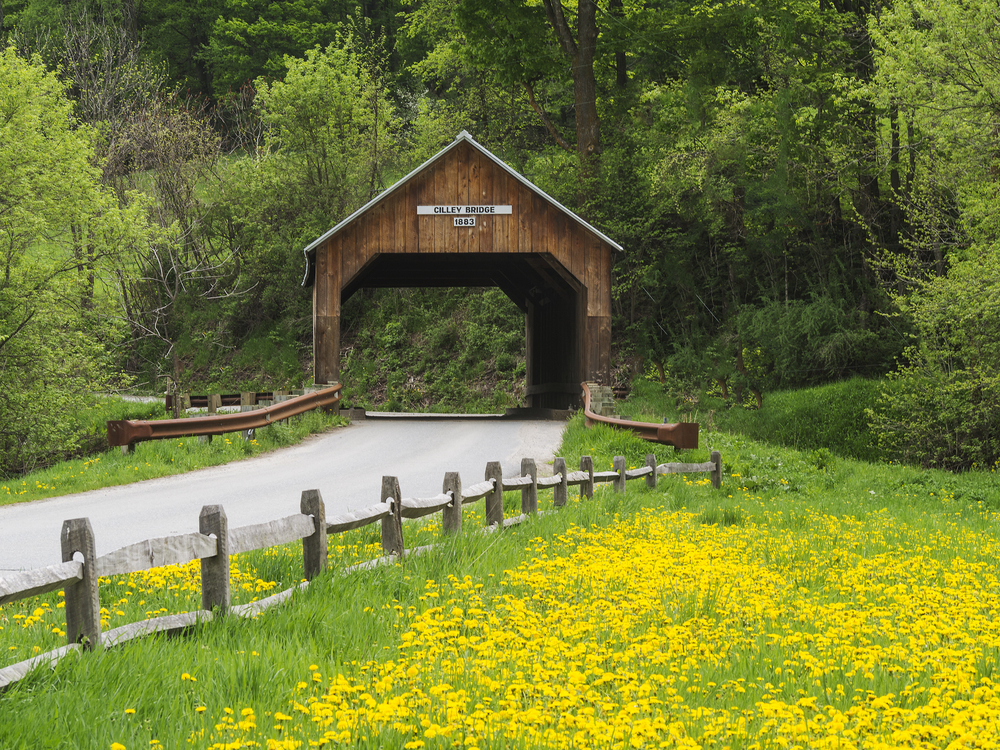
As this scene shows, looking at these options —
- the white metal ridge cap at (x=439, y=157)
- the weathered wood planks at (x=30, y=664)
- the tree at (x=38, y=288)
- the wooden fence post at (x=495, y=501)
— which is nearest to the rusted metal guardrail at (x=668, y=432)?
the wooden fence post at (x=495, y=501)

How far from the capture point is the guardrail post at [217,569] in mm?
4672

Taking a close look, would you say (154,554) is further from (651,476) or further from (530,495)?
(651,476)

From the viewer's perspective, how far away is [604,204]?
93.2ft

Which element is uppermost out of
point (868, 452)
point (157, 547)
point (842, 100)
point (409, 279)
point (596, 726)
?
point (842, 100)

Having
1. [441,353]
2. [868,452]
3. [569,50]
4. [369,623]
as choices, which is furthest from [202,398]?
[369,623]

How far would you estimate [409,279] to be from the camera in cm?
2953

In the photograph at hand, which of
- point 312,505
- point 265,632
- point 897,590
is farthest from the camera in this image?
point 897,590

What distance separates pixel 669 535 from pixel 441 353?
2842cm

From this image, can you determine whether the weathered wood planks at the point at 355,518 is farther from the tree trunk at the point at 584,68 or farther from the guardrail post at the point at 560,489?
the tree trunk at the point at 584,68

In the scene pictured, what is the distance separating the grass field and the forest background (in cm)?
1198

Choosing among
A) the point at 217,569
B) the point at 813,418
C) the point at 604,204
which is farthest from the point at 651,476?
the point at 604,204

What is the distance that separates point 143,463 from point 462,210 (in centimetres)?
1113

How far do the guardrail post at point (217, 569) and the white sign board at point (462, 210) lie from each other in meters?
17.8

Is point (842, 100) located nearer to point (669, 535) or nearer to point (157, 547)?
point (669, 535)
